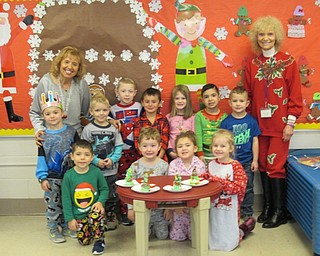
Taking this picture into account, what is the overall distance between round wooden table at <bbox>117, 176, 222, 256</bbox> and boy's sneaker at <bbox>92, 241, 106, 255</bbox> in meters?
0.34

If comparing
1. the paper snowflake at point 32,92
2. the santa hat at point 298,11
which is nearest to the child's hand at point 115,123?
the paper snowflake at point 32,92

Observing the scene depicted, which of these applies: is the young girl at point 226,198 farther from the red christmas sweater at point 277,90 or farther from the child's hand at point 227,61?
the child's hand at point 227,61

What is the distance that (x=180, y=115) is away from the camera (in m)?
3.69

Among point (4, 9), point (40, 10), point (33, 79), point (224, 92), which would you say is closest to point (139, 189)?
point (224, 92)

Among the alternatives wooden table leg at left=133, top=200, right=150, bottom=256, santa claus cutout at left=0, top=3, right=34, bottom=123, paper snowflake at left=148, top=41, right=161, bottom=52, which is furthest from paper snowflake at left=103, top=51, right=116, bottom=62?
wooden table leg at left=133, top=200, right=150, bottom=256

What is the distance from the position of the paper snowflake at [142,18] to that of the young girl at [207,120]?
2.37 ft

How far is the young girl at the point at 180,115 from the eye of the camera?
11.9 ft

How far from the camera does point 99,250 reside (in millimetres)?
3166

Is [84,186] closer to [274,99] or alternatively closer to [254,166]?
[254,166]

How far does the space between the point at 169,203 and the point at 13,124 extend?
168cm

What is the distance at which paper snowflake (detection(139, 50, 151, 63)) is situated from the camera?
3.75 m

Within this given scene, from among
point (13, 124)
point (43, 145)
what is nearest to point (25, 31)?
point (13, 124)

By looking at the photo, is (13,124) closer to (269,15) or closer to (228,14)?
(228,14)

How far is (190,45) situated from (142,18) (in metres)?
0.44
